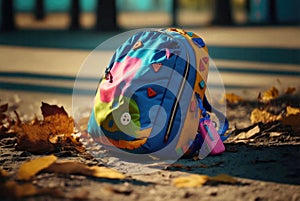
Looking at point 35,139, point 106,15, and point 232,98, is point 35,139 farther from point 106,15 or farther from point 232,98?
point 106,15

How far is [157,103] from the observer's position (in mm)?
3426

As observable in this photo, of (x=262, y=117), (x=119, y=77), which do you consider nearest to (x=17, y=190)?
(x=119, y=77)

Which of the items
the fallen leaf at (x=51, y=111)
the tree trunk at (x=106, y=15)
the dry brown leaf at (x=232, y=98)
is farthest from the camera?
the tree trunk at (x=106, y=15)

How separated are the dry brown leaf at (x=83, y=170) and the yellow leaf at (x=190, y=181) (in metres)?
0.29

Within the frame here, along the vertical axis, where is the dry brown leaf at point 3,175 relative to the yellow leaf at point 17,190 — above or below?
below

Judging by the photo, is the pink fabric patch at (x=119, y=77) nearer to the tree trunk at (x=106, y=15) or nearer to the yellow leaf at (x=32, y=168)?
the yellow leaf at (x=32, y=168)

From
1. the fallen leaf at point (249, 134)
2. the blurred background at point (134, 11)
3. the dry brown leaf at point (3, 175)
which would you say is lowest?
the blurred background at point (134, 11)

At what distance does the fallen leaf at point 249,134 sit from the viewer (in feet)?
13.1

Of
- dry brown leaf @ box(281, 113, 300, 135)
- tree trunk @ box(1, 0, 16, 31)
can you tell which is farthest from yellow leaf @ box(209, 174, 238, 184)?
tree trunk @ box(1, 0, 16, 31)

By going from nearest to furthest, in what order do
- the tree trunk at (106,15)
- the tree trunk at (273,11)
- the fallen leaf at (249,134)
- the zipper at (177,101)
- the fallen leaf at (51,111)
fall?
the zipper at (177,101) → the fallen leaf at (51,111) → the fallen leaf at (249,134) → the tree trunk at (106,15) → the tree trunk at (273,11)

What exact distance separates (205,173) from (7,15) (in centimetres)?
1386

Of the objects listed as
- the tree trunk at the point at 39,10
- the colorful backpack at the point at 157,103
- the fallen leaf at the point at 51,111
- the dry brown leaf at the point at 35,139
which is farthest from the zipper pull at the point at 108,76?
the tree trunk at the point at 39,10

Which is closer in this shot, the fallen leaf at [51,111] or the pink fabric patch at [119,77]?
the pink fabric patch at [119,77]

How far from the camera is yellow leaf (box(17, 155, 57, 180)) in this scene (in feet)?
9.84
